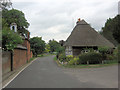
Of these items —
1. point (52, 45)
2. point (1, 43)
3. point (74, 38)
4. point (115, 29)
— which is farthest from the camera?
point (52, 45)

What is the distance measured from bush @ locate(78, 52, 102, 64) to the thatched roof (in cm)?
480

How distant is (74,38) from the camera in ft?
74.5

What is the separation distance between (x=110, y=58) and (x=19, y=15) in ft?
88.0

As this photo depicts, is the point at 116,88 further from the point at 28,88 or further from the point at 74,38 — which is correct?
the point at 74,38

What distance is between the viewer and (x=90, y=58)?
54.5 ft

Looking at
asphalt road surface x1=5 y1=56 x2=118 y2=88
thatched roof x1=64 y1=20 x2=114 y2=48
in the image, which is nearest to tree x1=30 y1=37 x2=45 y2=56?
thatched roof x1=64 y1=20 x2=114 y2=48

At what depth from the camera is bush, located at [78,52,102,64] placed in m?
16.6

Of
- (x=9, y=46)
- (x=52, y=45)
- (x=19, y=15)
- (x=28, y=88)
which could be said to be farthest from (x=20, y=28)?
(x=52, y=45)

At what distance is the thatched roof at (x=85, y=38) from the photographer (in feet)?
71.1

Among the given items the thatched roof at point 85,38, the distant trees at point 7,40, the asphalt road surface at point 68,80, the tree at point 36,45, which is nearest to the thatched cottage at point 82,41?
the thatched roof at point 85,38

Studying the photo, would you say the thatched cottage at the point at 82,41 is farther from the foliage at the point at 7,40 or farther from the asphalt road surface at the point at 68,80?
the foliage at the point at 7,40

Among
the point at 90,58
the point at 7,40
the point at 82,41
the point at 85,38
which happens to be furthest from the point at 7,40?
the point at 85,38

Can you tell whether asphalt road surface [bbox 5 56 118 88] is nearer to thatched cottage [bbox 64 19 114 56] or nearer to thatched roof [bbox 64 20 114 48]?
thatched cottage [bbox 64 19 114 56]

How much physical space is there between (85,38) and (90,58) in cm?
676
